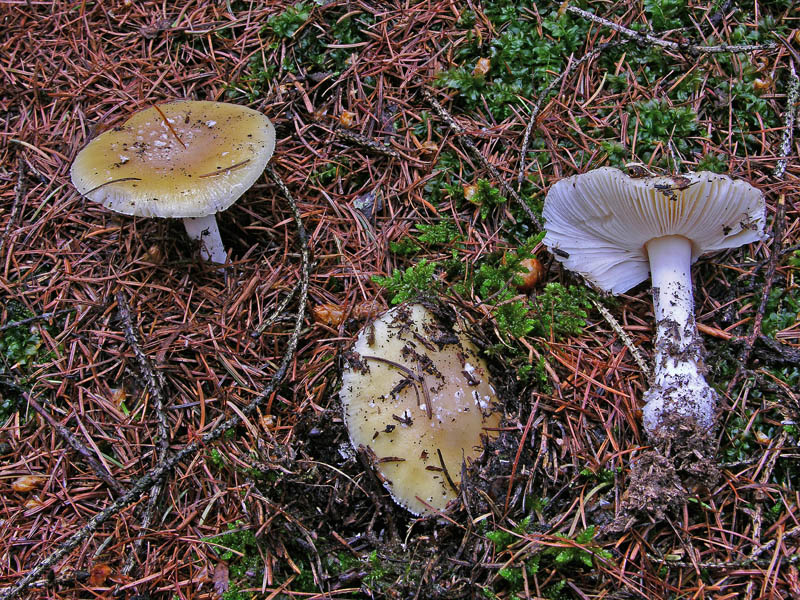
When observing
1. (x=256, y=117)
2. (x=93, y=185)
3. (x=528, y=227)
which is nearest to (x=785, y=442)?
(x=528, y=227)

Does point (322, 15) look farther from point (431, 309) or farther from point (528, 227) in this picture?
point (431, 309)

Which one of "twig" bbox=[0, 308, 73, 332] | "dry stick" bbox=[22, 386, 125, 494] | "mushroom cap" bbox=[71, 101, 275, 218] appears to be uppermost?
"mushroom cap" bbox=[71, 101, 275, 218]

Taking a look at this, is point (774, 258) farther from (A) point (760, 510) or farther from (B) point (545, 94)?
(B) point (545, 94)

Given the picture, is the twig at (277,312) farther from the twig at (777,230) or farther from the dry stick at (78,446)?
the twig at (777,230)

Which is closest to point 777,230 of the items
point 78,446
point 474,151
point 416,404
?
point 474,151

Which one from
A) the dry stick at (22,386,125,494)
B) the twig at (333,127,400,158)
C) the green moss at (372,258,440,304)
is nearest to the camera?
the dry stick at (22,386,125,494)

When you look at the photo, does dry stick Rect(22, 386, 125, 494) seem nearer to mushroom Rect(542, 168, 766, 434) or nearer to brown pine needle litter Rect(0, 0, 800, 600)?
brown pine needle litter Rect(0, 0, 800, 600)

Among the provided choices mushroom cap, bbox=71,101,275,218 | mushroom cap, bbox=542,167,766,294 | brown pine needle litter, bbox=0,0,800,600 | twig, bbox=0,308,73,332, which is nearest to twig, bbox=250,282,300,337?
brown pine needle litter, bbox=0,0,800,600

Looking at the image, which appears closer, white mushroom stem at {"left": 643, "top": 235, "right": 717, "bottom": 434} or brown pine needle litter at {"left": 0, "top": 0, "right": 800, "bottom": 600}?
brown pine needle litter at {"left": 0, "top": 0, "right": 800, "bottom": 600}
